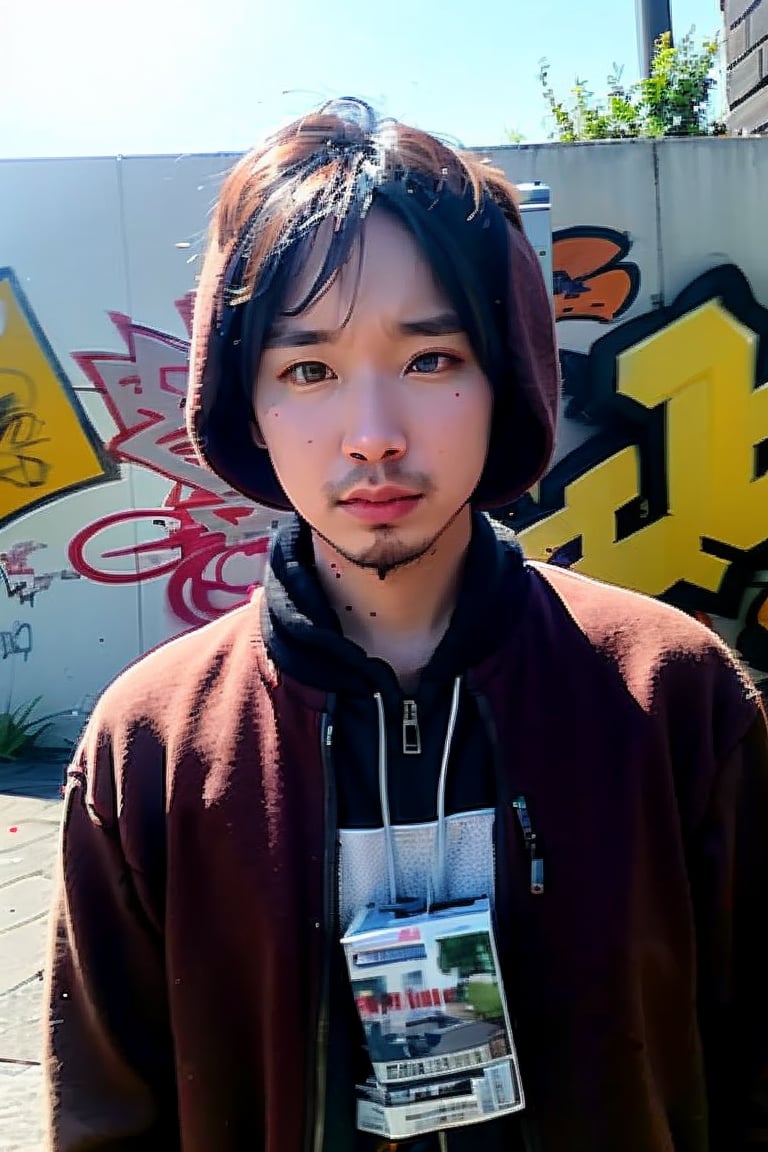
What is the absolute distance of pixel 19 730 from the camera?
5797 millimetres

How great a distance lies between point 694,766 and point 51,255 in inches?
213

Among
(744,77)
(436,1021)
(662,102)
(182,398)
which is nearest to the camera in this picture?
(436,1021)

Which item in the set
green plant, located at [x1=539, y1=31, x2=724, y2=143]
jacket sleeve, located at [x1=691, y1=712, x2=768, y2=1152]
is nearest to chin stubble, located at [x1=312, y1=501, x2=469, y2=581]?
jacket sleeve, located at [x1=691, y1=712, x2=768, y2=1152]

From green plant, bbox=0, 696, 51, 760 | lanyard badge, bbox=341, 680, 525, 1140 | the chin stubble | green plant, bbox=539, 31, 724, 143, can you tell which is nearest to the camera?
lanyard badge, bbox=341, 680, 525, 1140

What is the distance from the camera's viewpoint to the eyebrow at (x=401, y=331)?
1162 mm

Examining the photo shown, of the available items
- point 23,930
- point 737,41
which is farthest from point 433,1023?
point 737,41

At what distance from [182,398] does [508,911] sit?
195 inches

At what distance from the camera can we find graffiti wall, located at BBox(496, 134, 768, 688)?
5.54m

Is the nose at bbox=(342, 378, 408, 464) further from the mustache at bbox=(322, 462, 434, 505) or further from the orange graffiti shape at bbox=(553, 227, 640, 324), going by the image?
the orange graffiti shape at bbox=(553, 227, 640, 324)

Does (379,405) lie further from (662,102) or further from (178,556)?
(662,102)

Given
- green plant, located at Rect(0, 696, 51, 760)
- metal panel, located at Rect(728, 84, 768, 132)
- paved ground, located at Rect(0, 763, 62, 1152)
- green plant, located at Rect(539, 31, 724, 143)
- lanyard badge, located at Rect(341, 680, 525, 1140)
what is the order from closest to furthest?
lanyard badge, located at Rect(341, 680, 525, 1140), paved ground, located at Rect(0, 763, 62, 1152), metal panel, located at Rect(728, 84, 768, 132), green plant, located at Rect(0, 696, 51, 760), green plant, located at Rect(539, 31, 724, 143)

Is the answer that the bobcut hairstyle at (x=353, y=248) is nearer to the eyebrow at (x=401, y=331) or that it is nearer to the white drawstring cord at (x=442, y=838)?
the eyebrow at (x=401, y=331)

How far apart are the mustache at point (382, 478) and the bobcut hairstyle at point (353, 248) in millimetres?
176

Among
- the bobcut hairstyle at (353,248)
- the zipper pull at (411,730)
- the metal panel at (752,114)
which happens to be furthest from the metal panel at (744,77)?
the zipper pull at (411,730)
